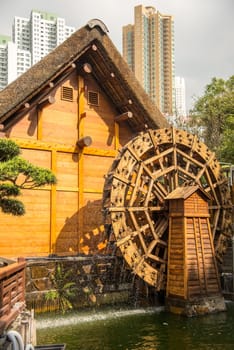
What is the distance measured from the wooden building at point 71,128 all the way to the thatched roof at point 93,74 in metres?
0.03

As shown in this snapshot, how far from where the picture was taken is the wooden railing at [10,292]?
548cm

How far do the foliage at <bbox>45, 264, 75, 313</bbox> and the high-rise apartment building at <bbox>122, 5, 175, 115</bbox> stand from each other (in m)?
52.6

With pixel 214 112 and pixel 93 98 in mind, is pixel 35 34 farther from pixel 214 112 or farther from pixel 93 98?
pixel 93 98

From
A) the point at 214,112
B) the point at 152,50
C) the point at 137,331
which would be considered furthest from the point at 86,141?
the point at 152,50

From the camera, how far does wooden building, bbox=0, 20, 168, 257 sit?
11531 mm

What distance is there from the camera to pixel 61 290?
33.7 feet

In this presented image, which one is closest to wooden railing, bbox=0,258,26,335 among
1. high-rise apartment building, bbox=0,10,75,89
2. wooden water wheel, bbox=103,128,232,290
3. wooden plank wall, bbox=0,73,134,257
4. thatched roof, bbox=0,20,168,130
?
wooden plank wall, bbox=0,73,134,257

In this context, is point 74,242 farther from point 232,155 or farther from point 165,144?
point 232,155

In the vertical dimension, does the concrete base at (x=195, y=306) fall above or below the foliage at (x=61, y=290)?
below

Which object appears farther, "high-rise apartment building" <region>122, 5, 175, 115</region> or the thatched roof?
"high-rise apartment building" <region>122, 5, 175, 115</region>

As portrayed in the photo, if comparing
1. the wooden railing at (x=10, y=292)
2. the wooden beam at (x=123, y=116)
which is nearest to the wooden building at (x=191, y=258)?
the wooden beam at (x=123, y=116)

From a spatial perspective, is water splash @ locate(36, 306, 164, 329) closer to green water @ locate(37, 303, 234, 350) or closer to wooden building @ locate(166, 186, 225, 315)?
green water @ locate(37, 303, 234, 350)

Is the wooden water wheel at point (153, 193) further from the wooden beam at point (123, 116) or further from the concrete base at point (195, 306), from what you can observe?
the wooden beam at point (123, 116)

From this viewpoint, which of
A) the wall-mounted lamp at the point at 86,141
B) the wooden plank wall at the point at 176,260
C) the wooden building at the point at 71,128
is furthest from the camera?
the wall-mounted lamp at the point at 86,141
